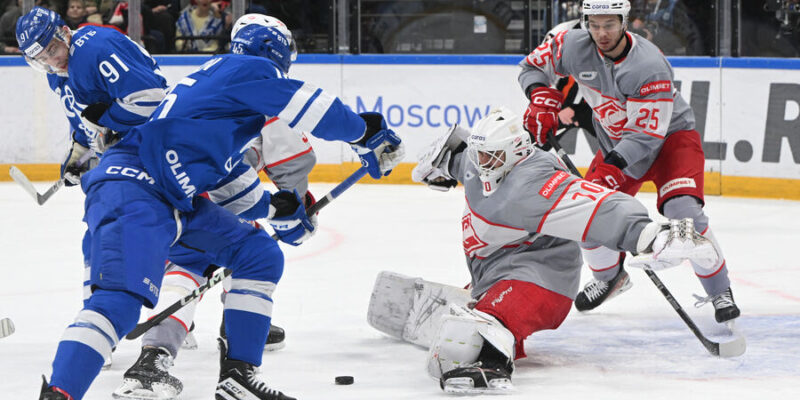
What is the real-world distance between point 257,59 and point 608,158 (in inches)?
54.5

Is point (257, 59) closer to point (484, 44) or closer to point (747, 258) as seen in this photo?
point (747, 258)

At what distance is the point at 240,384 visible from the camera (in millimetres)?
2830

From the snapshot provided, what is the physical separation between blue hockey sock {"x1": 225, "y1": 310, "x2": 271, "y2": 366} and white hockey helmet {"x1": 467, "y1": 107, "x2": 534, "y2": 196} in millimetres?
743

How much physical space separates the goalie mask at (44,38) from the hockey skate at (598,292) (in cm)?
189

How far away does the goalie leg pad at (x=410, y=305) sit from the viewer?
354 centimetres

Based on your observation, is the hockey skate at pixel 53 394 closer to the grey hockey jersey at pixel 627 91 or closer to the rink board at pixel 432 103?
the grey hockey jersey at pixel 627 91

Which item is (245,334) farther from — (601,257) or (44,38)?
(601,257)

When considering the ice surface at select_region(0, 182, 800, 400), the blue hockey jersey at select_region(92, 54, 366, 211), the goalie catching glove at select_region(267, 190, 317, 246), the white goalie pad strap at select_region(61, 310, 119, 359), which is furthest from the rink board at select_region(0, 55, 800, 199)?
the white goalie pad strap at select_region(61, 310, 119, 359)

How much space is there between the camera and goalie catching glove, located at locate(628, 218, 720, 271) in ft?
9.59

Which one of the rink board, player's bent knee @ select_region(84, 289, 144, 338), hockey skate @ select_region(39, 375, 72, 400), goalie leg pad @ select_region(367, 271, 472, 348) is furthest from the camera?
the rink board

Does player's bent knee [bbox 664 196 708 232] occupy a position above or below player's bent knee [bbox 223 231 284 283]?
below

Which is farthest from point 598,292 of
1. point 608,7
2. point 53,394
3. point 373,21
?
point 373,21

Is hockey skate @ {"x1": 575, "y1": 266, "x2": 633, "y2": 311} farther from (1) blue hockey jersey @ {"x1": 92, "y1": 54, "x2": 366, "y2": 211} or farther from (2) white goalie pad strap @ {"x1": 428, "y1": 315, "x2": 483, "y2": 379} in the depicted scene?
(1) blue hockey jersey @ {"x1": 92, "y1": 54, "x2": 366, "y2": 211}

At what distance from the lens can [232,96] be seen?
2754 mm
